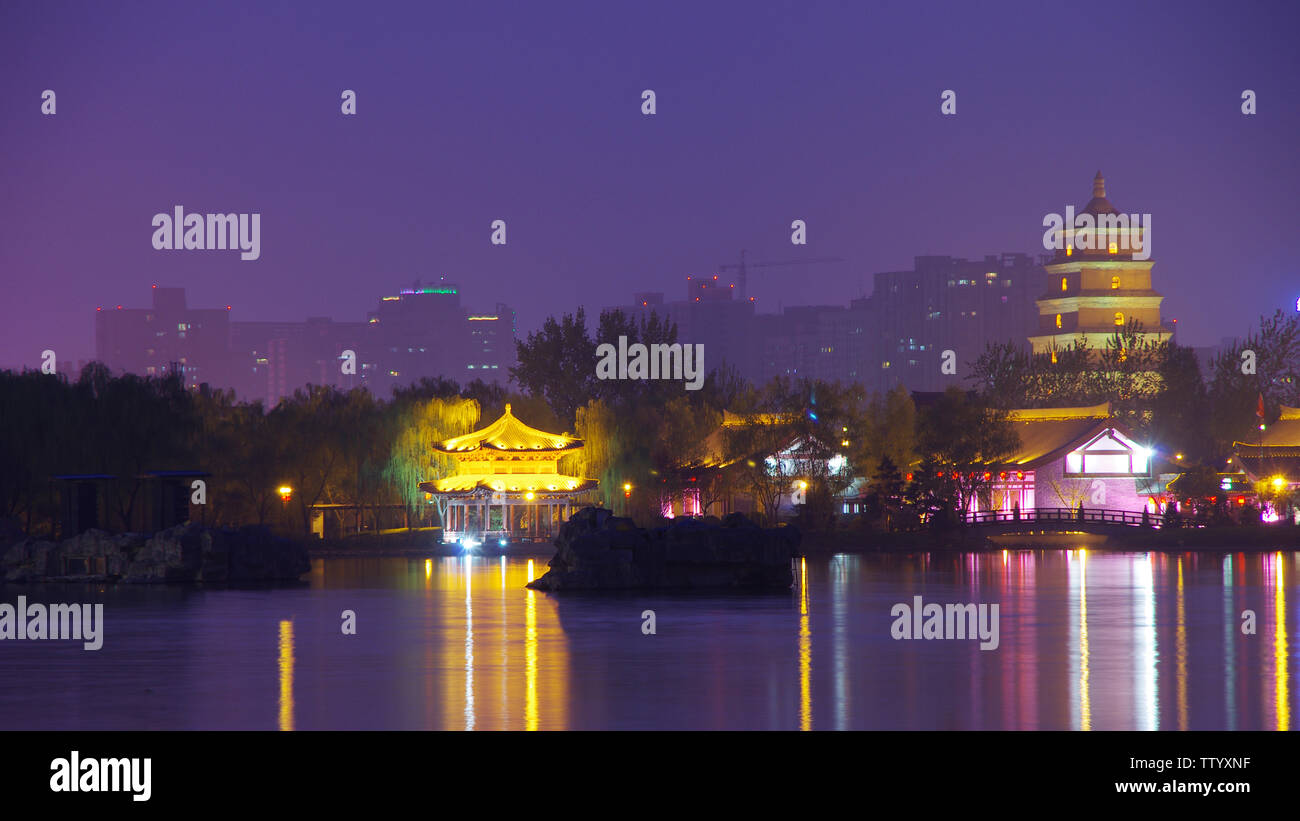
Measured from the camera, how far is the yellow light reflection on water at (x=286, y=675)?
16.6m

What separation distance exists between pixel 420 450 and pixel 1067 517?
24757 millimetres

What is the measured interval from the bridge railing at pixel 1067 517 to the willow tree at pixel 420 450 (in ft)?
64.8

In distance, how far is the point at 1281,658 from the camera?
21422 millimetres

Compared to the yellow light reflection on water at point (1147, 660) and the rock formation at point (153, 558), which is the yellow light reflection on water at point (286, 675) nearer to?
the yellow light reflection on water at point (1147, 660)

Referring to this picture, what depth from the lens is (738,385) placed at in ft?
301

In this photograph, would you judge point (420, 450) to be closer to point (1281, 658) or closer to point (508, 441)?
point (508, 441)

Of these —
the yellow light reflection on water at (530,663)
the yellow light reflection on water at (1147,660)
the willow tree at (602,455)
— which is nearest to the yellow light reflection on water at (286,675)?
the yellow light reflection on water at (530,663)

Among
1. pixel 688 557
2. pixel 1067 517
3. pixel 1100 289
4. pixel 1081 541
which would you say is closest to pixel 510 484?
pixel 1081 541

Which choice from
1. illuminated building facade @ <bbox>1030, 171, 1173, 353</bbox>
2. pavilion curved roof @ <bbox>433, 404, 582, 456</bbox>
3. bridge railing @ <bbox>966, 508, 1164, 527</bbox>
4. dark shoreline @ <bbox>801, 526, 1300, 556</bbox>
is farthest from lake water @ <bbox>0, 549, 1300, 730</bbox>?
illuminated building facade @ <bbox>1030, 171, 1173, 353</bbox>

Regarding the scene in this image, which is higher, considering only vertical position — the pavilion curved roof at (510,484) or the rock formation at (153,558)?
the pavilion curved roof at (510,484)

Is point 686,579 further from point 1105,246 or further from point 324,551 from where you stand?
point 1105,246

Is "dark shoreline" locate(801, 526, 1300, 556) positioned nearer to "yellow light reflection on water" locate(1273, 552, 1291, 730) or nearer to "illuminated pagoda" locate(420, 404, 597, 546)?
"illuminated pagoda" locate(420, 404, 597, 546)

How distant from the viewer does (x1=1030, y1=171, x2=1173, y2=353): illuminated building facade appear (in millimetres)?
110250
